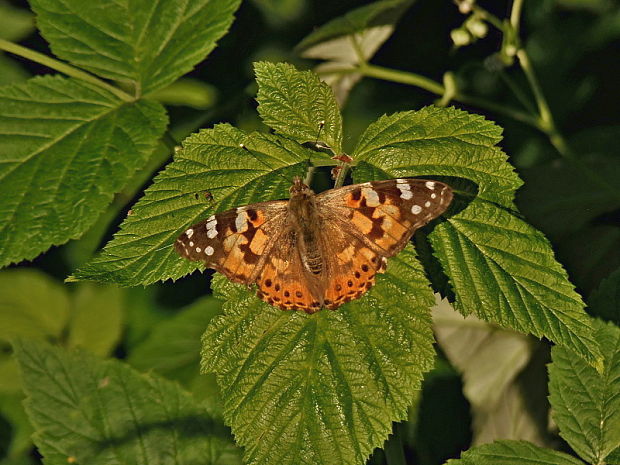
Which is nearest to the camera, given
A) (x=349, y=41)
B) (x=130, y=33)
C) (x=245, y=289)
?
(x=245, y=289)

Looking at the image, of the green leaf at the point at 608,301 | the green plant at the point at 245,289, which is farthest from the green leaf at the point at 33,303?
the green leaf at the point at 608,301

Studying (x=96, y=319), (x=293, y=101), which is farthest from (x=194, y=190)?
(x=96, y=319)

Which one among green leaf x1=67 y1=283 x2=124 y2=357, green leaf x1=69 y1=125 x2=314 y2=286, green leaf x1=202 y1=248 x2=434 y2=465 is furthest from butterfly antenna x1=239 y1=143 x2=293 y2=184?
green leaf x1=67 y1=283 x2=124 y2=357

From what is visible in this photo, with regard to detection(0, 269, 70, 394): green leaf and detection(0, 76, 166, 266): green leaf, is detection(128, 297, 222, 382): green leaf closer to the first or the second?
detection(0, 269, 70, 394): green leaf

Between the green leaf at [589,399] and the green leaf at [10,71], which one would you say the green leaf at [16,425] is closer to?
the green leaf at [10,71]

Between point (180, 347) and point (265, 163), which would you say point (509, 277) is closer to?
point (265, 163)

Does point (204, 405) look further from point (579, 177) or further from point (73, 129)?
point (579, 177)
